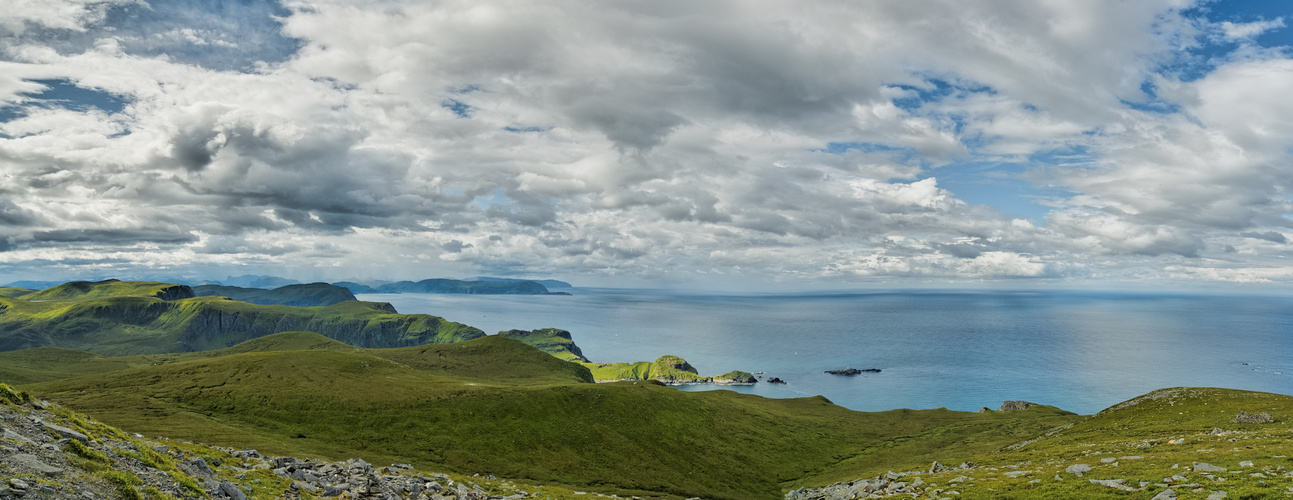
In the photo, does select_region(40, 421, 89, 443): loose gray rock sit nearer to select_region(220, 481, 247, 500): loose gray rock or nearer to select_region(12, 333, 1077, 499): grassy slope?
select_region(220, 481, 247, 500): loose gray rock

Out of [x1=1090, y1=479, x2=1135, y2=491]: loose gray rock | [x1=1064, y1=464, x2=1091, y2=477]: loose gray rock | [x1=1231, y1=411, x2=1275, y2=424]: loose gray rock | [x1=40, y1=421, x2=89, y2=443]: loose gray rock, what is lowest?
[x1=1231, y1=411, x2=1275, y2=424]: loose gray rock

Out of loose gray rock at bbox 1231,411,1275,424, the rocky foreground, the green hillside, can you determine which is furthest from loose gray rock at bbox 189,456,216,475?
loose gray rock at bbox 1231,411,1275,424

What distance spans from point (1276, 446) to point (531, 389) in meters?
105

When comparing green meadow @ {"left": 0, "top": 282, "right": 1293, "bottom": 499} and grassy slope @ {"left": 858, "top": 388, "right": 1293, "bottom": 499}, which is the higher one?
grassy slope @ {"left": 858, "top": 388, "right": 1293, "bottom": 499}

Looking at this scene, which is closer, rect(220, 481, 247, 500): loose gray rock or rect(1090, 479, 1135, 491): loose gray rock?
rect(220, 481, 247, 500): loose gray rock

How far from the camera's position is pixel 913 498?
34906mm

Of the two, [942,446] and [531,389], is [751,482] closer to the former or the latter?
[942,446]

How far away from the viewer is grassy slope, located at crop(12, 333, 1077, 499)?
3278 inches

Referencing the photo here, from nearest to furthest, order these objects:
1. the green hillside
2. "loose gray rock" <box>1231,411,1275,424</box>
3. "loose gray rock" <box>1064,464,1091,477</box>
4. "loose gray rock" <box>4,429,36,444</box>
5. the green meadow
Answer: "loose gray rock" <box>4,429,36,444</box> < the green hillside < "loose gray rock" <box>1064,464,1091,477</box> < "loose gray rock" <box>1231,411,1275,424</box> < the green meadow

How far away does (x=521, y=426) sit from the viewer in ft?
323

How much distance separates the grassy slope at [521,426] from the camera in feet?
273

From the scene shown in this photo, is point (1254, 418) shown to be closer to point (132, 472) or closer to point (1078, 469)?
point (1078, 469)

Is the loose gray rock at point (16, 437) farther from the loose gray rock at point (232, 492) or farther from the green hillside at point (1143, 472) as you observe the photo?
the green hillside at point (1143, 472)

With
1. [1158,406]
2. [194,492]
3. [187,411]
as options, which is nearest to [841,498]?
[194,492]
